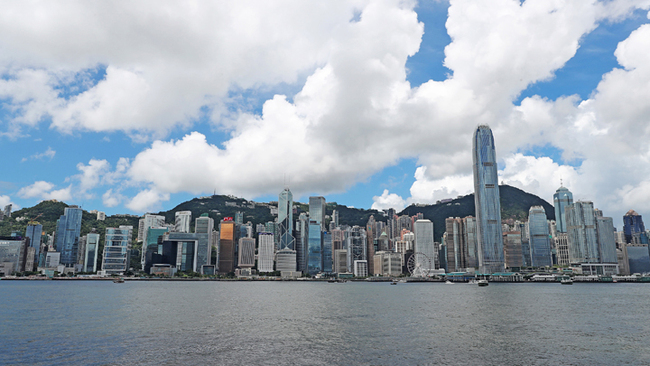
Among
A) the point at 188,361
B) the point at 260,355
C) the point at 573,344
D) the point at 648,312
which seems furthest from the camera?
the point at 648,312

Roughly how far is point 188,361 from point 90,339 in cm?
1990

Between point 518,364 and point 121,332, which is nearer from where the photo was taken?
point 518,364

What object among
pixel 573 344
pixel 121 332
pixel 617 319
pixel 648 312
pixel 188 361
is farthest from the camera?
pixel 648 312

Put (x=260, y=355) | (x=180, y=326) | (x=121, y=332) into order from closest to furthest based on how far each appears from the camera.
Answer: (x=260, y=355), (x=121, y=332), (x=180, y=326)

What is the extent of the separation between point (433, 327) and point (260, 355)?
3292 centimetres

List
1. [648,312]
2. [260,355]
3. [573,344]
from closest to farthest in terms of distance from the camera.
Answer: [260,355] < [573,344] < [648,312]

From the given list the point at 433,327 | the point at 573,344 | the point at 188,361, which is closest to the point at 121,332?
the point at 188,361

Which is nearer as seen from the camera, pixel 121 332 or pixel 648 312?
pixel 121 332

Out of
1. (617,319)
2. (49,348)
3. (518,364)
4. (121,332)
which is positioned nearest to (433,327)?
(518,364)

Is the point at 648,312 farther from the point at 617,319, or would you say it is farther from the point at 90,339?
the point at 90,339

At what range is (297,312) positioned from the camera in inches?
3688

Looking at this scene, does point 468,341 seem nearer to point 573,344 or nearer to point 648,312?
point 573,344

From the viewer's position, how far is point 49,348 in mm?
49938

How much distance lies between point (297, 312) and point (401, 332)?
116 feet
